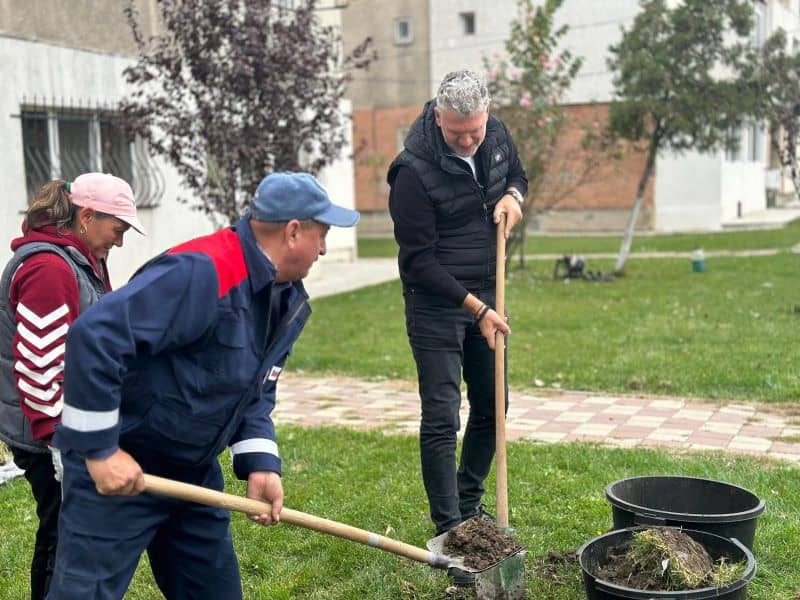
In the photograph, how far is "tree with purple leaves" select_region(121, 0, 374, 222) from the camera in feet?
28.7

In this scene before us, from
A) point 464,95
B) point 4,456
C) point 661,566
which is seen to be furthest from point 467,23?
point 661,566

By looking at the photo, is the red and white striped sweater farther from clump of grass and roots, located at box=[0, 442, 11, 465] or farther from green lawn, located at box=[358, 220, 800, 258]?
green lawn, located at box=[358, 220, 800, 258]

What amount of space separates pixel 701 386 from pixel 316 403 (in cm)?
311

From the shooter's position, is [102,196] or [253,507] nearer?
[253,507]

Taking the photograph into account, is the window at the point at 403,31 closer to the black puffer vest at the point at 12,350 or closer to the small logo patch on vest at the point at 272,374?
the black puffer vest at the point at 12,350

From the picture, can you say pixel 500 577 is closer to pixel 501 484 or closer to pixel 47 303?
pixel 501 484

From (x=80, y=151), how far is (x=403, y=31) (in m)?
20.3

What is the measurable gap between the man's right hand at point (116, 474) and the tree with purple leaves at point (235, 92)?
6.47 m

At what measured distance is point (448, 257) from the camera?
14.3 feet

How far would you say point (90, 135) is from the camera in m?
11.3

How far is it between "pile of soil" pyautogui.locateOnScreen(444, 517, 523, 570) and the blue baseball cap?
1729 mm

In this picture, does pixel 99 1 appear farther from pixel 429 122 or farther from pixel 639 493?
pixel 639 493

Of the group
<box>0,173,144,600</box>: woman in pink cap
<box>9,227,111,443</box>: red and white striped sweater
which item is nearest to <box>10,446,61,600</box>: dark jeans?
<box>0,173,144,600</box>: woman in pink cap

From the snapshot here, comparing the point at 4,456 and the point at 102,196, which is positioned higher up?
the point at 102,196
